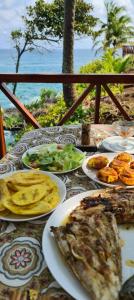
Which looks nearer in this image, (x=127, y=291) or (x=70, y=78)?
(x=127, y=291)

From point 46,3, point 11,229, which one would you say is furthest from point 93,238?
point 46,3

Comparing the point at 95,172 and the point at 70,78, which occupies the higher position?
the point at 70,78

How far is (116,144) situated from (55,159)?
0.39m

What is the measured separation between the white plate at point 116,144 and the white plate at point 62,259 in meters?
Result: 0.64

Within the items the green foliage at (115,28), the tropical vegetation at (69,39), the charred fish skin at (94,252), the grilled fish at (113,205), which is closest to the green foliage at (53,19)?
the tropical vegetation at (69,39)

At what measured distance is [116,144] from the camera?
1.67 metres

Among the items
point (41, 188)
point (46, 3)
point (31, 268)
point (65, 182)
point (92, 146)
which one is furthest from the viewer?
point (46, 3)

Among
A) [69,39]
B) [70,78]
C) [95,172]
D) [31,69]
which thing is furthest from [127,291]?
[31,69]

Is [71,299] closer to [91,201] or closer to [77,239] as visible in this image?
[77,239]

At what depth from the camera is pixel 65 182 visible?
1.35 metres

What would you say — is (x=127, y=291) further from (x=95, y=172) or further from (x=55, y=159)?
(x=55, y=159)

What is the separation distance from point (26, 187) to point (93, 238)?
1.42ft

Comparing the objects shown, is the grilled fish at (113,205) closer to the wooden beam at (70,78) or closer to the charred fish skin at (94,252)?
the charred fish skin at (94,252)

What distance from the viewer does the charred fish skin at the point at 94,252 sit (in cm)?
69
